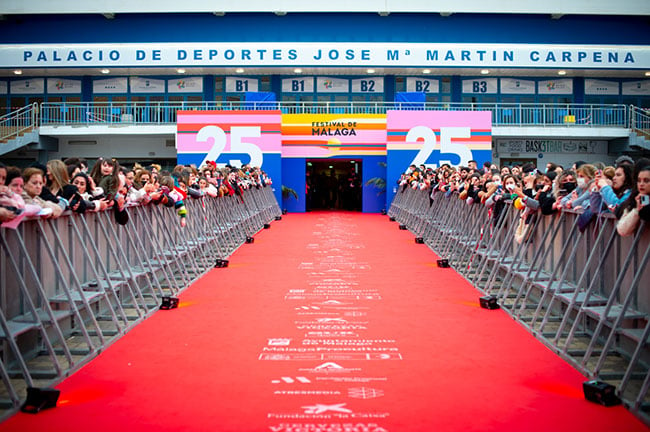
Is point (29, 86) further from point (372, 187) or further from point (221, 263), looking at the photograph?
point (221, 263)

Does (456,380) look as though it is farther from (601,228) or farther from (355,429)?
(601,228)

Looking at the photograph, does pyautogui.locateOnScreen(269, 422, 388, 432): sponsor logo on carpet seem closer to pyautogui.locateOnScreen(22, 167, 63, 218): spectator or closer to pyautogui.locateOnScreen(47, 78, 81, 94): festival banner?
pyautogui.locateOnScreen(22, 167, 63, 218): spectator

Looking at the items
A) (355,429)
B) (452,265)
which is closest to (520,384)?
(355,429)

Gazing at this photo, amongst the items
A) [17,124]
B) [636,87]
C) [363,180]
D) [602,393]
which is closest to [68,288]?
[602,393]

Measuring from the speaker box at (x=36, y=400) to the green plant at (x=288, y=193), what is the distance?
2395 cm

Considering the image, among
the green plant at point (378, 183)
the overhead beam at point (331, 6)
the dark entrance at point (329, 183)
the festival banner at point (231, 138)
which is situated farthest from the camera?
the overhead beam at point (331, 6)

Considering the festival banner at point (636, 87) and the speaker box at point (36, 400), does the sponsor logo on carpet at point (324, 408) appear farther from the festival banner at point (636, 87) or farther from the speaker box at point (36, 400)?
the festival banner at point (636, 87)

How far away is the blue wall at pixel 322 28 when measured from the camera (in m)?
36.9

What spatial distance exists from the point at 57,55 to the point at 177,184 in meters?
28.4

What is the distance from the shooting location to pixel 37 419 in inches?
174

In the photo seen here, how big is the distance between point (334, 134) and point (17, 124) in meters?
15.9

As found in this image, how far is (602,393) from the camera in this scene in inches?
184

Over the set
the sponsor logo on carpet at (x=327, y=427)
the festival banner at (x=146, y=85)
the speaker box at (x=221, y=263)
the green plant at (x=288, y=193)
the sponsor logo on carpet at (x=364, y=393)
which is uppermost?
the festival banner at (x=146, y=85)

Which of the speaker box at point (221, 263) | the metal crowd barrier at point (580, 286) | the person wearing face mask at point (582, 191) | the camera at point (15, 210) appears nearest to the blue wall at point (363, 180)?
the metal crowd barrier at point (580, 286)
